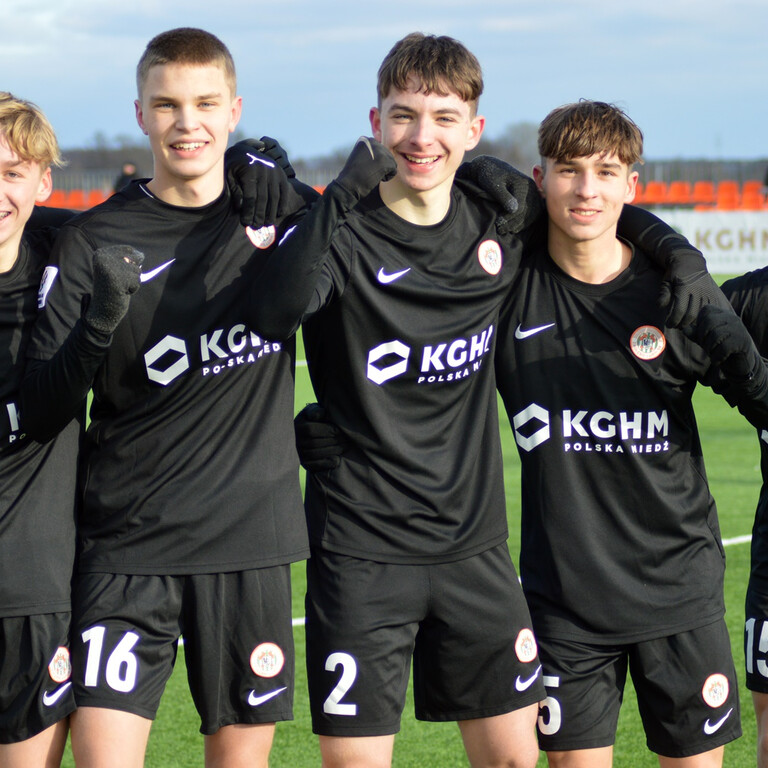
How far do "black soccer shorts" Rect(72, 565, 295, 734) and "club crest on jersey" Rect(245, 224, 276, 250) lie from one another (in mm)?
932

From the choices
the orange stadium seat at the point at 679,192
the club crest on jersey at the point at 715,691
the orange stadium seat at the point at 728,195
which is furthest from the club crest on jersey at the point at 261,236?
the orange stadium seat at the point at 679,192

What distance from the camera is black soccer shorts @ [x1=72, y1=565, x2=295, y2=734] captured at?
325 centimetres

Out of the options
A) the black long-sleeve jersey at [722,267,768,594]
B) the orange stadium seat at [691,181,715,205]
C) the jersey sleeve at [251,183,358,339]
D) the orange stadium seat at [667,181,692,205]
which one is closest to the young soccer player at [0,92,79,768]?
the jersey sleeve at [251,183,358,339]

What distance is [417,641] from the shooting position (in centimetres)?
363

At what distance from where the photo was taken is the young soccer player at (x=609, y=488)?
3551 mm

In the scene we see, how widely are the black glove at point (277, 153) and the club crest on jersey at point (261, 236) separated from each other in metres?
0.33

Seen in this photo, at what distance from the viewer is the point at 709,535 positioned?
12.1ft

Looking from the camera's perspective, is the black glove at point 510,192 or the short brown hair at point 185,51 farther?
the black glove at point 510,192

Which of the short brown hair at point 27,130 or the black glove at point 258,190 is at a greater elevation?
the short brown hair at point 27,130

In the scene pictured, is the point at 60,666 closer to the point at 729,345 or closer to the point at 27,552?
the point at 27,552

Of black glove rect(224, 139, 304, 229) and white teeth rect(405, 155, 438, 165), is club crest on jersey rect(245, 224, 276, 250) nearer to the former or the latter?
black glove rect(224, 139, 304, 229)

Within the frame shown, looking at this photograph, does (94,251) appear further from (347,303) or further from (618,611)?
(618,611)

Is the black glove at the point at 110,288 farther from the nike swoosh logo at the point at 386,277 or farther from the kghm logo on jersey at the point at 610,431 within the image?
the kghm logo on jersey at the point at 610,431

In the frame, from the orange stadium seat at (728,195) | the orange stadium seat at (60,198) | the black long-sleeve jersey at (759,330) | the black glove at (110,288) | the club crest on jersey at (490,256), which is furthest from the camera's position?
the orange stadium seat at (60,198)
